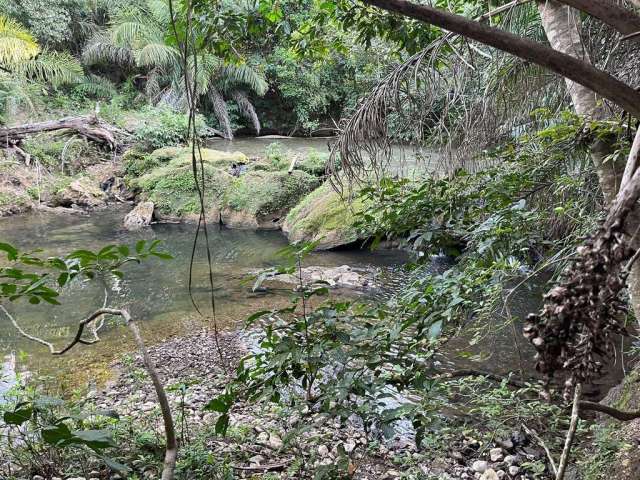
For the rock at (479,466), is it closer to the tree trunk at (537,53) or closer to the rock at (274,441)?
the rock at (274,441)

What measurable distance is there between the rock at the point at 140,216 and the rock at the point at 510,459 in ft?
33.0

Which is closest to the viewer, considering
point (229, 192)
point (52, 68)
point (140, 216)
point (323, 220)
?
point (323, 220)

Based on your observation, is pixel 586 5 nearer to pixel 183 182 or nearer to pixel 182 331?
pixel 182 331

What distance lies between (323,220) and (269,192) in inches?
96.3

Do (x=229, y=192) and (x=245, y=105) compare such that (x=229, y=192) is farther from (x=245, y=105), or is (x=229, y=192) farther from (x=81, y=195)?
(x=245, y=105)

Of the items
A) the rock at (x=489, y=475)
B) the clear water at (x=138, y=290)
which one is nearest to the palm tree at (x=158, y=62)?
the clear water at (x=138, y=290)

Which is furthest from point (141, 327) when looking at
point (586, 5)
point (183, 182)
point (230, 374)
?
point (183, 182)

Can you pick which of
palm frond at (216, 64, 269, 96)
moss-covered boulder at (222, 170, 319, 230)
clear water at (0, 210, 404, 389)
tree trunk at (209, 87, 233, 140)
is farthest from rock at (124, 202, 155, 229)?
palm frond at (216, 64, 269, 96)

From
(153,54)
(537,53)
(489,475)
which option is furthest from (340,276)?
(153,54)

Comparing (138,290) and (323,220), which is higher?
(323,220)

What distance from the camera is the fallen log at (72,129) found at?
44.0 feet

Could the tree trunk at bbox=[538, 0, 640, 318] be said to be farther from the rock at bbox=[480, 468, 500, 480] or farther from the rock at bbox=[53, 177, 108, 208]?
the rock at bbox=[53, 177, 108, 208]

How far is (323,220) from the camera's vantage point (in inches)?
391

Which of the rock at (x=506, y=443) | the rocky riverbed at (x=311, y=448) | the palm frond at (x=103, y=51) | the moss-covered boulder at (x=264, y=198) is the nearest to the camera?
the rocky riverbed at (x=311, y=448)
